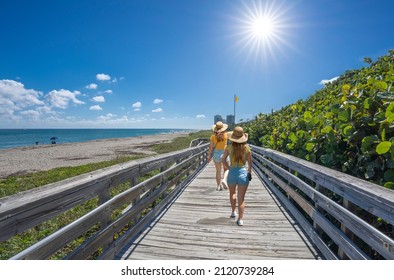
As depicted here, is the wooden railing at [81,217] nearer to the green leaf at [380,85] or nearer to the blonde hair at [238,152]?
the blonde hair at [238,152]

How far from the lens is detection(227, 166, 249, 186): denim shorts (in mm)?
4230

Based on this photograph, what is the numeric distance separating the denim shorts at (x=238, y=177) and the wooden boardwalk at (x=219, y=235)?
0.78 m

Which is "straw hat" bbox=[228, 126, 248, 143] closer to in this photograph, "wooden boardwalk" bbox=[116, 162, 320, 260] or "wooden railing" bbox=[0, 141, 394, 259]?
"wooden railing" bbox=[0, 141, 394, 259]

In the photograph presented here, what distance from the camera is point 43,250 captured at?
1.85 metres

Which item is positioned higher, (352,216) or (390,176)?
(390,176)

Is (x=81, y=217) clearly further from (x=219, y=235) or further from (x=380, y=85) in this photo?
(x=380, y=85)

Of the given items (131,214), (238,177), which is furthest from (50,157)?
(238,177)

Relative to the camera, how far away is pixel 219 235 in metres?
3.81

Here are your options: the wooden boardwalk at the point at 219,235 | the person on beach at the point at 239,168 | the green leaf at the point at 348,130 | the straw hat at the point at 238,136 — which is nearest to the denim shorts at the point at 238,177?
the person on beach at the point at 239,168

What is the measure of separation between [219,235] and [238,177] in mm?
1069

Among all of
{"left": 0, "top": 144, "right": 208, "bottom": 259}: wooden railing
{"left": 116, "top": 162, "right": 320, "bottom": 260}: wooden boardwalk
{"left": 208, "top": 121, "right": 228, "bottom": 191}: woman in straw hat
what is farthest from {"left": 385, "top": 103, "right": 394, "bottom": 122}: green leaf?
{"left": 208, "top": 121, "right": 228, "bottom": 191}: woman in straw hat

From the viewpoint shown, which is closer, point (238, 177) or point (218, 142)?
point (238, 177)

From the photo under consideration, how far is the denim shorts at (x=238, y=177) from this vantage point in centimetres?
423
